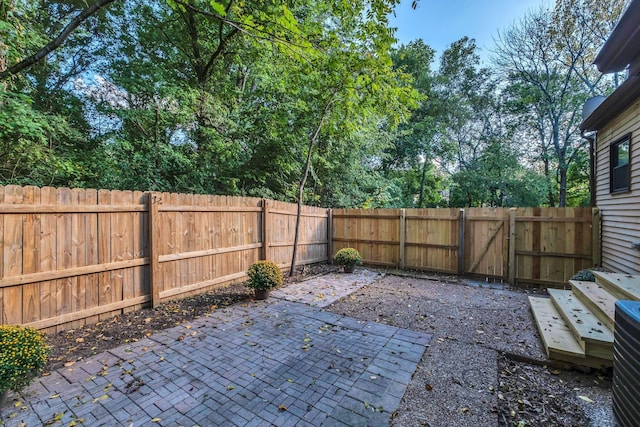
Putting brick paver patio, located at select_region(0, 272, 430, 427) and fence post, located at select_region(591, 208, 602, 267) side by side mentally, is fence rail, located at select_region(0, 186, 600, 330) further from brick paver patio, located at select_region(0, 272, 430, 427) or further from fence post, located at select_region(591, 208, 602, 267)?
brick paver patio, located at select_region(0, 272, 430, 427)

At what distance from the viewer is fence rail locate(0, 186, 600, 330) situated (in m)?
3.13

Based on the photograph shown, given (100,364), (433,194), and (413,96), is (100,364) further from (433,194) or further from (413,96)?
(433,194)

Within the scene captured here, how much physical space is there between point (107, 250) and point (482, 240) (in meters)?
7.25

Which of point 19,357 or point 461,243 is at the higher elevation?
point 461,243

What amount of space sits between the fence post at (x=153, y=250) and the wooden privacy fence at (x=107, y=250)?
15 millimetres

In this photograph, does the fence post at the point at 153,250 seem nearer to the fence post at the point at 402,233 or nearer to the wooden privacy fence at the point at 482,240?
the wooden privacy fence at the point at 482,240

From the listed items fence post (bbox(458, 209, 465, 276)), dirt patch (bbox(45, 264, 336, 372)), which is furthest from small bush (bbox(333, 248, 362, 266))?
dirt patch (bbox(45, 264, 336, 372))

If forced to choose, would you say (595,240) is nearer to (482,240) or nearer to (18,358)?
(482,240)

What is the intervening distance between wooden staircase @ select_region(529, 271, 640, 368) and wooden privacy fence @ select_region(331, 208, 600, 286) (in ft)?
5.84

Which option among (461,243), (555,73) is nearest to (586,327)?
(461,243)

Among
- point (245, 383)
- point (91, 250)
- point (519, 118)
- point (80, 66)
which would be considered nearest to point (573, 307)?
point (245, 383)

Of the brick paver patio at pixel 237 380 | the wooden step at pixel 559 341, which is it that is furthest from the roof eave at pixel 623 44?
the brick paver patio at pixel 237 380

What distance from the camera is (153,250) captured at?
4125 millimetres

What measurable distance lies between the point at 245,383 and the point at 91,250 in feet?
9.15
